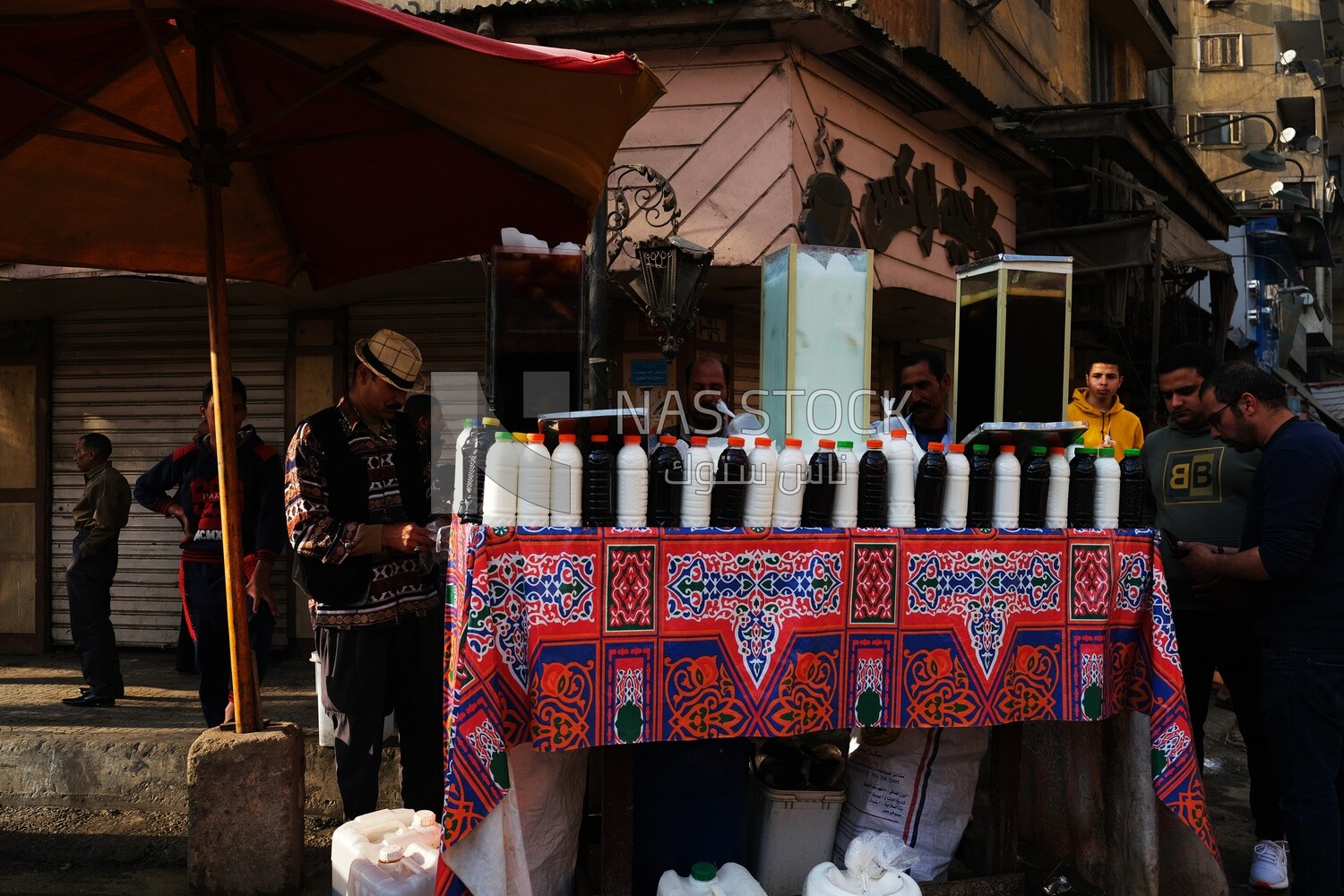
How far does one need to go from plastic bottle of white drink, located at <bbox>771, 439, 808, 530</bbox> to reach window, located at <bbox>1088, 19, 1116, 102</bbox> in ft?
41.5

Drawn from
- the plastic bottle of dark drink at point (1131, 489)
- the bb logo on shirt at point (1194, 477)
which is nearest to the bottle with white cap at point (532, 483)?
the plastic bottle of dark drink at point (1131, 489)

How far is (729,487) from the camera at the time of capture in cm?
298

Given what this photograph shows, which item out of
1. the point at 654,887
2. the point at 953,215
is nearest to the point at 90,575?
the point at 654,887

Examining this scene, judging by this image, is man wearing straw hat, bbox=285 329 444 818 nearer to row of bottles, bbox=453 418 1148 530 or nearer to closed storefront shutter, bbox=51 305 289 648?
row of bottles, bbox=453 418 1148 530

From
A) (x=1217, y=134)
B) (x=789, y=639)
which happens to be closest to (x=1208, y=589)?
(x=789, y=639)

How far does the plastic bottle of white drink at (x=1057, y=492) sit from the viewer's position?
3250 mm

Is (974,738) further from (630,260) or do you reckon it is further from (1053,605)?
(630,260)

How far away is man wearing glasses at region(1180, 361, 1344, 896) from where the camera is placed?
10.7ft

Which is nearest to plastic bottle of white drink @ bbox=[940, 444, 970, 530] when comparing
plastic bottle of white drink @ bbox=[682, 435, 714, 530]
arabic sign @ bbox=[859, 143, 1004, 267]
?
plastic bottle of white drink @ bbox=[682, 435, 714, 530]

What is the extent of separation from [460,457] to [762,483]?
0.99 metres

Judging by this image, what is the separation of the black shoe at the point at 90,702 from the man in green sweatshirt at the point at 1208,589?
6.11 meters

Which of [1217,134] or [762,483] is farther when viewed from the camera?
[1217,134]

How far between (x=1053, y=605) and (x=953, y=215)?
252 inches

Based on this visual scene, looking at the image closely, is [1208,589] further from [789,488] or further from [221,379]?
[221,379]
